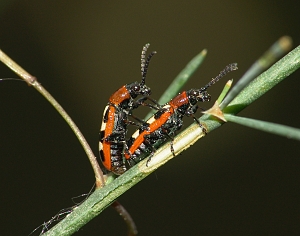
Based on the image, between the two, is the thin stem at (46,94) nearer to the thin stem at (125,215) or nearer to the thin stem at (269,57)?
the thin stem at (125,215)

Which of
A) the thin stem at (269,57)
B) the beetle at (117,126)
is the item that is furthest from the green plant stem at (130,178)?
the beetle at (117,126)

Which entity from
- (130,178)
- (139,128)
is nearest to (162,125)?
(139,128)

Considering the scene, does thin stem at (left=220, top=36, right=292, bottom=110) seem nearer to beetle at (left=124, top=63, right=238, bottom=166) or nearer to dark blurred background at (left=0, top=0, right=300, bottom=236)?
beetle at (left=124, top=63, right=238, bottom=166)

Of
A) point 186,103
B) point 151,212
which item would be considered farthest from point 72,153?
point 186,103

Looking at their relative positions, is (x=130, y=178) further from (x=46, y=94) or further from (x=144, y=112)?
(x=144, y=112)

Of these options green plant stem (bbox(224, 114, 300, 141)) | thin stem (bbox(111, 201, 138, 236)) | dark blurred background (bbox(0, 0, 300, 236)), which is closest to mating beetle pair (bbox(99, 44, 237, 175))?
thin stem (bbox(111, 201, 138, 236))

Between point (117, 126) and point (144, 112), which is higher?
point (144, 112)

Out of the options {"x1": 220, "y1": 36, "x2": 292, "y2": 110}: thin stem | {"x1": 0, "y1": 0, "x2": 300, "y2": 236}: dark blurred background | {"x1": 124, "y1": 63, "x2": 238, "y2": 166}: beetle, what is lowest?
{"x1": 220, "y1": 36, "x2": 292, "y2": 110}: thin stem
